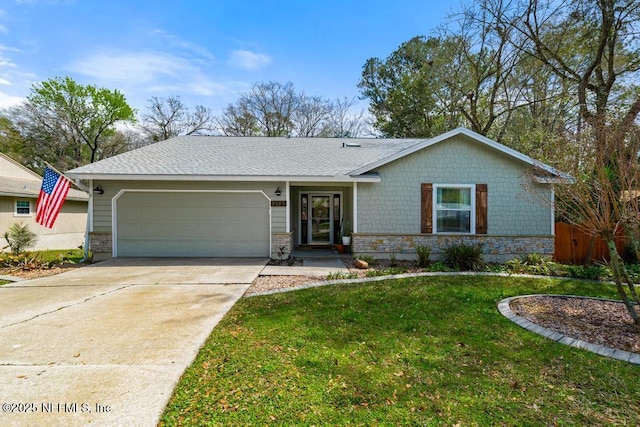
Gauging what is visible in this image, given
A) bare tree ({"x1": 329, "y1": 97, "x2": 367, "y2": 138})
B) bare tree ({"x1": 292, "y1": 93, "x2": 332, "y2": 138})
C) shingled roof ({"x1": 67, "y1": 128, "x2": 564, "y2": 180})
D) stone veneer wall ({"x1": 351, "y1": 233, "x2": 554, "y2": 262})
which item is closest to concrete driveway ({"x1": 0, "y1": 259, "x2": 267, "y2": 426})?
shingled roof ({"x1": 67, "y1": 128, "x2": 564, "y2": 180})

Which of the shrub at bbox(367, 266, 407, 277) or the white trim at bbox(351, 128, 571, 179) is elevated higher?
the white trim at bbox(351, 128, 571, 179)

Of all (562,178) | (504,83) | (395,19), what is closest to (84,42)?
(395,19)

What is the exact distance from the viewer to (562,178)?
4.77 meters

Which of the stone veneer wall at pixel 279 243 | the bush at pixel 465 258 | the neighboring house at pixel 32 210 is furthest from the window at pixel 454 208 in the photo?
the neighboring house at pixel 32 210

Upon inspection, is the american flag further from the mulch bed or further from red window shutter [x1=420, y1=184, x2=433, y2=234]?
the mulch bed

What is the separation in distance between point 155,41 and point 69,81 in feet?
72.0

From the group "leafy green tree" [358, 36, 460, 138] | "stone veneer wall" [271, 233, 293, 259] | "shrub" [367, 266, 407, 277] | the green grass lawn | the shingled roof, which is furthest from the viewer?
"leafy green tree" [358, 36, 460, 138]

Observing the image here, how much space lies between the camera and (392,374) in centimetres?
293

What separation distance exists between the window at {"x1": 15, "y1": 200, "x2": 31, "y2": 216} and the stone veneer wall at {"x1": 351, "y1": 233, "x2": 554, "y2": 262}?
15.1m

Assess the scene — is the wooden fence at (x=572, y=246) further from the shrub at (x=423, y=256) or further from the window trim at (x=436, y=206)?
the shrub at (x=423, y=256)

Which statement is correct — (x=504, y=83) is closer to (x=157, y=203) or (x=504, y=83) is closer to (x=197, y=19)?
(x=197, y=19)

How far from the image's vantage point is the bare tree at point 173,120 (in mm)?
26844

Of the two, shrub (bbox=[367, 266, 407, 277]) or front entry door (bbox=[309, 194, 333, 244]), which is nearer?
shrub (bbox=[367, 266, 407, 277])

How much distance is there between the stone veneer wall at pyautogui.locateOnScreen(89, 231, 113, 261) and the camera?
9000mm
